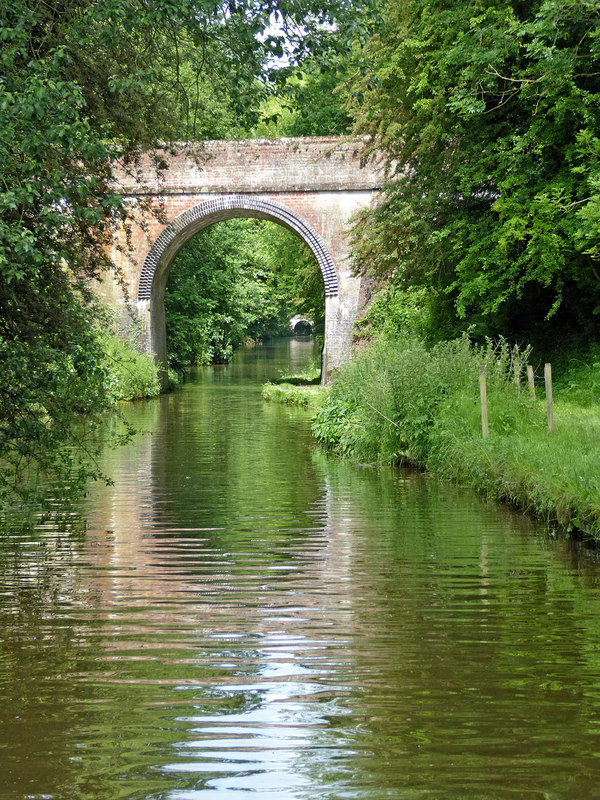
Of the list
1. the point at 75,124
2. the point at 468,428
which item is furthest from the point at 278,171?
the point at 75,124

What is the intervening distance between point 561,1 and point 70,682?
11.9 metres

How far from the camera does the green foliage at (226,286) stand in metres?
34.4

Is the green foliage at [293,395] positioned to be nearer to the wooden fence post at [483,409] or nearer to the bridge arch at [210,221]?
the bridge arch at [210,221]

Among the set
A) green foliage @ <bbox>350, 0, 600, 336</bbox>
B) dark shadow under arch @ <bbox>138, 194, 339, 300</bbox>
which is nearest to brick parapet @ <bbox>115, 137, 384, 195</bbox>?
dark shadow under arch @ <bbox>138, 194, 339, 300</bbox>

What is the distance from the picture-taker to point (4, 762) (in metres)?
4.09

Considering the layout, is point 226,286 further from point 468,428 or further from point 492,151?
point 468,428

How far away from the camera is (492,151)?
17.2 meters

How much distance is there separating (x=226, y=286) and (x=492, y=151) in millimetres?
25174

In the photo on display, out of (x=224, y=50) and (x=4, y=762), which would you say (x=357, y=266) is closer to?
(x=224, y=50)

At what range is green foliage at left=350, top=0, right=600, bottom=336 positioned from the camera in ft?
49.2

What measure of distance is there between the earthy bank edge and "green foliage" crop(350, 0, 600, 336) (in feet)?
6.58

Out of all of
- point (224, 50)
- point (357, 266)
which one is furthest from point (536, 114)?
point (224, 50)

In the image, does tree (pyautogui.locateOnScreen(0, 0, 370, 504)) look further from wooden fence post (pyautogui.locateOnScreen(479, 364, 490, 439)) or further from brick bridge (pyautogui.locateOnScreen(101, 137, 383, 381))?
brick bridge (pyautogui.locateOnScreen(101, 137, 383, 381))

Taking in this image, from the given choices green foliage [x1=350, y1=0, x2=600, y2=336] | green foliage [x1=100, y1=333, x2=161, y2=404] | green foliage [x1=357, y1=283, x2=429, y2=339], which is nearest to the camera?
green foliage [x1=350, y1=0, x2=600, y2=336]
